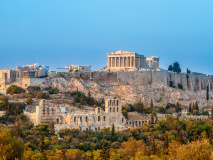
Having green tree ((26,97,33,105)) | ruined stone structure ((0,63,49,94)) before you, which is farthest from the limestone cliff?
green tree ((26,97,33,105))

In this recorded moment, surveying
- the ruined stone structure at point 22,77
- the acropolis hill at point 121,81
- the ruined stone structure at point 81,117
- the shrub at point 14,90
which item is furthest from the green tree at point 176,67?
the ruined stone structure at point 81,117

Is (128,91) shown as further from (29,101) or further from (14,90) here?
(29,101)

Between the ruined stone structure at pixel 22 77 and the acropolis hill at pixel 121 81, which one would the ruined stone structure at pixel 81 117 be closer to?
the acropolis hill at pixel 121 81

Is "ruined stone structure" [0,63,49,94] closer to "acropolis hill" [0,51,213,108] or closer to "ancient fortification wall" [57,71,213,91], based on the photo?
"acropolis hill" [0,51,213,108]

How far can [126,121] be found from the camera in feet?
194

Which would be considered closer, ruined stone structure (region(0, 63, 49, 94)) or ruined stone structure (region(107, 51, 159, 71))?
ruined stone structure (region(0, 63, 49, 94))

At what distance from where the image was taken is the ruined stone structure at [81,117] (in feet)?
172

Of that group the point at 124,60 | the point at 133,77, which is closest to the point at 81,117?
the point at 133,77

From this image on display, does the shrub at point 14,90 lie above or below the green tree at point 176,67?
below

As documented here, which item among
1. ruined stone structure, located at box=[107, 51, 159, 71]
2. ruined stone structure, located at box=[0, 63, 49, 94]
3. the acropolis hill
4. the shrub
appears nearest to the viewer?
the shrub

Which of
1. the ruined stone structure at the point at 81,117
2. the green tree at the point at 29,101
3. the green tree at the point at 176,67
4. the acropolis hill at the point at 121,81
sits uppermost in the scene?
the green tree at the point at 176,67

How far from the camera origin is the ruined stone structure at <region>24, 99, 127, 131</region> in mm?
52481

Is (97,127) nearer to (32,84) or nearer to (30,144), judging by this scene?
(30,144)

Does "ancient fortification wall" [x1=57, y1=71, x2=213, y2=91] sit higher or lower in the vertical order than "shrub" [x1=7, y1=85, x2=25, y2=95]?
higher
